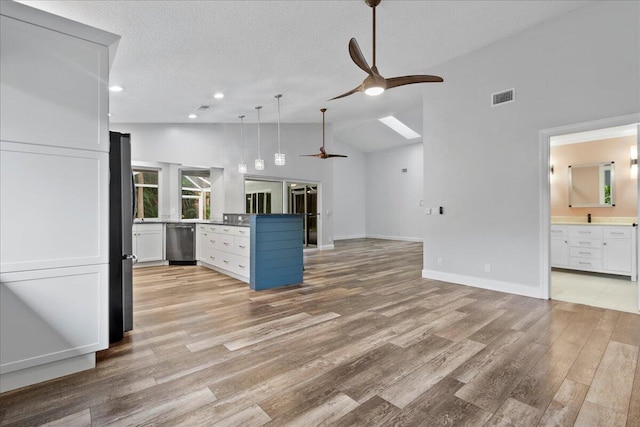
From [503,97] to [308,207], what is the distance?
602 centimetres

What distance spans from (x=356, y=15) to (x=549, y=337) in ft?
12.2

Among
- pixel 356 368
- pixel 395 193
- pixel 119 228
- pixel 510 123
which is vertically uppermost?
pixel 510 123

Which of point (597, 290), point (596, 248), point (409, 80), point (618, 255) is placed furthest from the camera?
point (596, 248)

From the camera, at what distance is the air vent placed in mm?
4164

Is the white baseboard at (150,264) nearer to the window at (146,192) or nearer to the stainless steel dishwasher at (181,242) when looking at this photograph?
Result: the stainless steel dishwasher at (181,242)

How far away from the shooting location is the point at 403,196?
11.6 metres

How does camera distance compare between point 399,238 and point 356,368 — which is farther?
point 399,238

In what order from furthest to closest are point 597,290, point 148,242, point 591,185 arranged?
point 148,242 < point 591,185 < point 597,290

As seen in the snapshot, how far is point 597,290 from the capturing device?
14.1ft

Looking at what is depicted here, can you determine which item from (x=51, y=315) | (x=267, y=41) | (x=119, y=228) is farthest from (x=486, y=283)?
(x=51, y=315)

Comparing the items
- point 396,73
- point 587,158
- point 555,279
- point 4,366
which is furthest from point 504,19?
point 4,366

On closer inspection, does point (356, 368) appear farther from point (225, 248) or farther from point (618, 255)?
point (618, 255)

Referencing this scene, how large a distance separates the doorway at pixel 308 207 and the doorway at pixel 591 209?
577 centimetres

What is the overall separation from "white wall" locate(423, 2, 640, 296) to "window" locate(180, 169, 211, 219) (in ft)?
16.9
